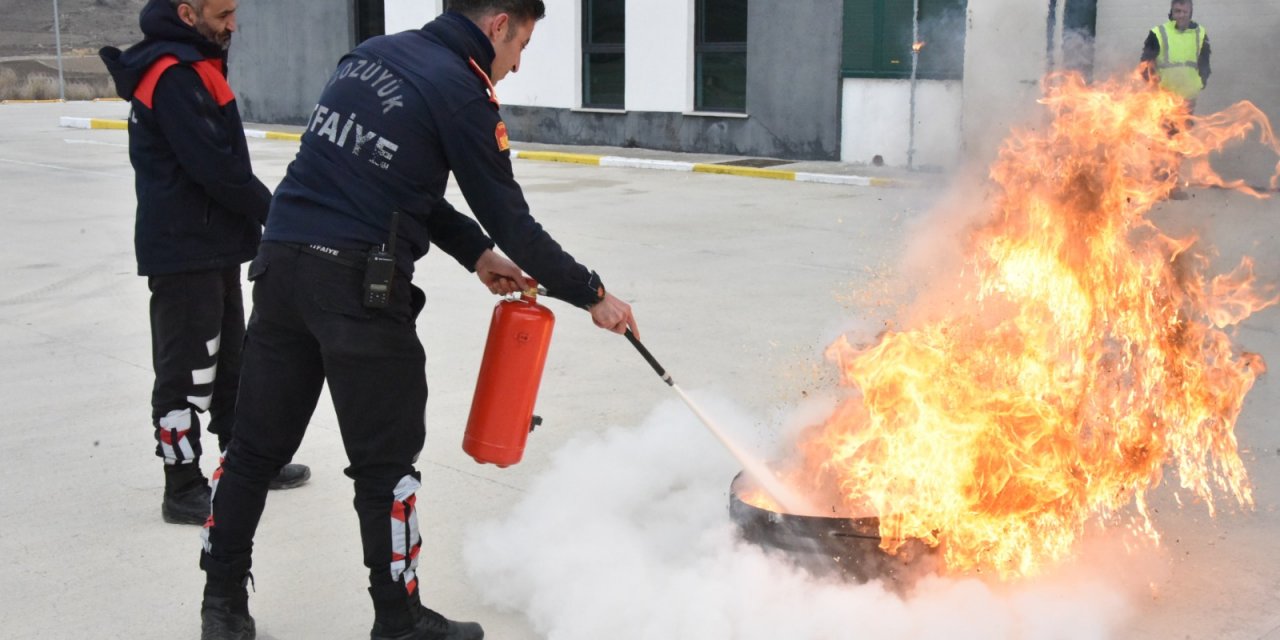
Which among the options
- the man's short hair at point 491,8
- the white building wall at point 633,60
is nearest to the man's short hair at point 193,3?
the man's short hair at point 491,8

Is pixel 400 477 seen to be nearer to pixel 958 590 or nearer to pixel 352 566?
pixel 352 566

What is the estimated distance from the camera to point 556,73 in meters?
19.4

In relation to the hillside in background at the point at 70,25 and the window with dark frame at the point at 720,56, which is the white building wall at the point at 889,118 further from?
the hillside in background at the point at 70,25

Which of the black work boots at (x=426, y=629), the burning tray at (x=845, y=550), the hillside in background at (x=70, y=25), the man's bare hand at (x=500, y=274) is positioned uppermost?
the hillside in background at (x=70, y=25)

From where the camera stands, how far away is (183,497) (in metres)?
4.51

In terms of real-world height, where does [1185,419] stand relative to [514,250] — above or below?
below

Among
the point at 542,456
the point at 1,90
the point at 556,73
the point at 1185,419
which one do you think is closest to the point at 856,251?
the point at 542,456

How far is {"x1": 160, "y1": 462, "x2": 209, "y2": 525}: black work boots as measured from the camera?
14.7ft

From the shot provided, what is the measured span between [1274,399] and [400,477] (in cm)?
422

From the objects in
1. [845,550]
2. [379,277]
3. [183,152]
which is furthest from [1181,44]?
[379,277]

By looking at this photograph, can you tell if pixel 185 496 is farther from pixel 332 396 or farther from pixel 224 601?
pixel 332 396

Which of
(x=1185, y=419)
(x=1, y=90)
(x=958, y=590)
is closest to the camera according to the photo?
(x=958, y=590)

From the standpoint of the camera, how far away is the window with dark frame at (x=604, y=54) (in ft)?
61.3

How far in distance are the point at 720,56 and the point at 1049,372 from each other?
14.4 m
